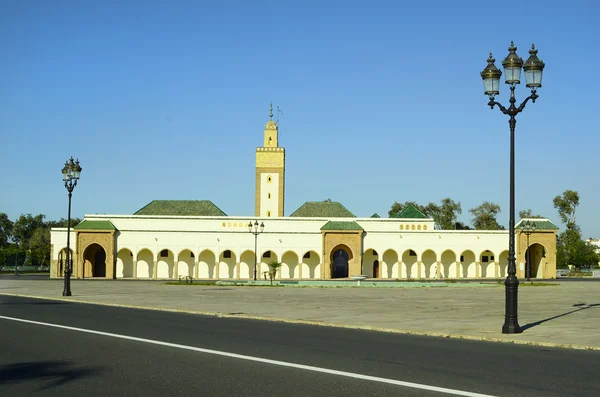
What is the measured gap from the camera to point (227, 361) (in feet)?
36.2

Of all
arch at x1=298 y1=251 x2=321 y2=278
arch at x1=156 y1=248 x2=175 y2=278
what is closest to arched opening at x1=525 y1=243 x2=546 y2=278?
arch at x1=298 y1=251 x2=321 y2=278

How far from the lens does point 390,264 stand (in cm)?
7131

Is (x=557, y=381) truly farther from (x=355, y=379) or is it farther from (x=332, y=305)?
(x=332, y=305)

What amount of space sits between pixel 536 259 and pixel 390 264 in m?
15.7

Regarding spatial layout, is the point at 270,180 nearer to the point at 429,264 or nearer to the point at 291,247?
the point at 291,247

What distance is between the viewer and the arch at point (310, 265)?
231ft

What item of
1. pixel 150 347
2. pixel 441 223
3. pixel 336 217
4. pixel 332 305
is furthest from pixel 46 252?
pixel 150 347

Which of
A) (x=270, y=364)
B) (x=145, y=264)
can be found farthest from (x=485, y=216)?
(x=270, y=364)

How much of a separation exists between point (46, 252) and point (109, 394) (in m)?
100

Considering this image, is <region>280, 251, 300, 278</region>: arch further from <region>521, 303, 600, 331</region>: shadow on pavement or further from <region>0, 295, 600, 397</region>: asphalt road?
<region>0, 295, 600, 397</region>: asphalt road

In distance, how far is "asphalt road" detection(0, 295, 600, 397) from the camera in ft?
28.6

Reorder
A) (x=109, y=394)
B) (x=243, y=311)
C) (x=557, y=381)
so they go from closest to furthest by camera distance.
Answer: (x=109, y=394) < (x=557, y=381) < (x=243, y=311)

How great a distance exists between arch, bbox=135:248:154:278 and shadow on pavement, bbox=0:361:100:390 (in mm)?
60340

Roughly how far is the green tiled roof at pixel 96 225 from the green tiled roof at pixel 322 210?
19.6 meters
